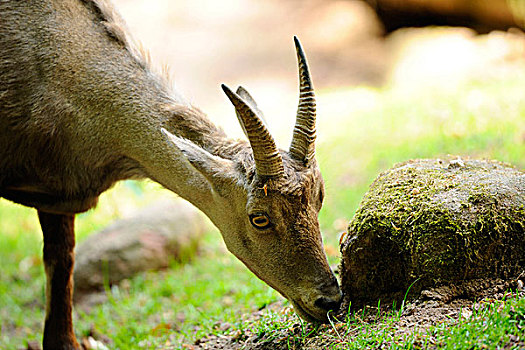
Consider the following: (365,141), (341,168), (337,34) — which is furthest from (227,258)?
(337,34)

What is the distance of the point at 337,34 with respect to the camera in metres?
17.2

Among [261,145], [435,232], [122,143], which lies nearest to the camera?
[435,232]

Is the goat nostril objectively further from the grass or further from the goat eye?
the goat eye

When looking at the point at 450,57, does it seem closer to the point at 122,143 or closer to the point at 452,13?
the point at 452,13

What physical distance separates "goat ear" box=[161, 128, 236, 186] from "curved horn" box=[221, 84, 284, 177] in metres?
0.39

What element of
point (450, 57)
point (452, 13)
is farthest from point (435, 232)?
point (452, 13)

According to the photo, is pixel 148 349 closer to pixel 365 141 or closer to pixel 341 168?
pixel 341 168

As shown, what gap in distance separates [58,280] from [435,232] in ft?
13.9

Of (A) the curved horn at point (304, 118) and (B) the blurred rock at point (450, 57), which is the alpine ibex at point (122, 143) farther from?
(B) the blurred rock at point (450, 57)

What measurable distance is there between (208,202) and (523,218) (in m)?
2.50

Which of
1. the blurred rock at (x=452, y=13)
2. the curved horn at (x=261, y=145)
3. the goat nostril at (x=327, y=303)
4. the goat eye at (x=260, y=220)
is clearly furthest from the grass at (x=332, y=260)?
the blurred rock at (x=452, y=13)

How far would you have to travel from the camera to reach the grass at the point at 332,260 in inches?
160

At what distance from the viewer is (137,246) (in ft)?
27.9

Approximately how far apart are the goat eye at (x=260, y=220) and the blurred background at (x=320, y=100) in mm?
945
